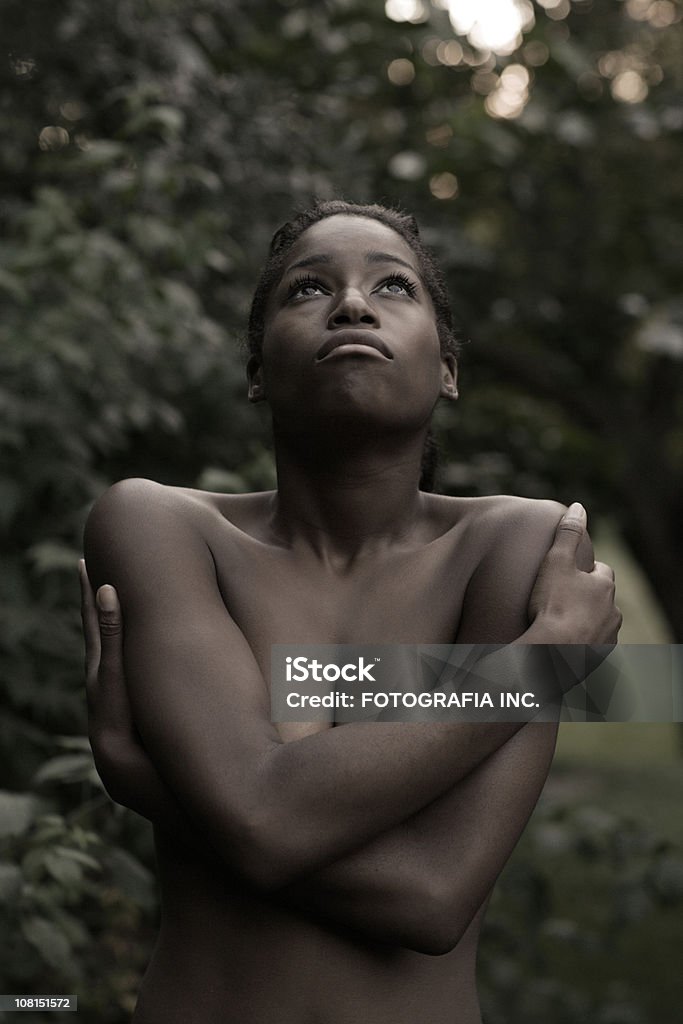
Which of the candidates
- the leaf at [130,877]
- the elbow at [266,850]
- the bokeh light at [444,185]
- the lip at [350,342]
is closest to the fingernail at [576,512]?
the lip at [350,342]

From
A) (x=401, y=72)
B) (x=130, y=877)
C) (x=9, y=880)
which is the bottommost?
(x=130, y=877)

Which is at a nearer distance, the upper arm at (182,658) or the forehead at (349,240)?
the upper arm at (182,658)

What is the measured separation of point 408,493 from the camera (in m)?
2.03

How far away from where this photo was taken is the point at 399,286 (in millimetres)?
1991

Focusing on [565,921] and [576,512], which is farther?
[565,921]

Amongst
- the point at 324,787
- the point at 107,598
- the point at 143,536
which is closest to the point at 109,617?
the point at 107,598

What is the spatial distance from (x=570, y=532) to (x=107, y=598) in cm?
70

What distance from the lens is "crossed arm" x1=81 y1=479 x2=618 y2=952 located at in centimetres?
168

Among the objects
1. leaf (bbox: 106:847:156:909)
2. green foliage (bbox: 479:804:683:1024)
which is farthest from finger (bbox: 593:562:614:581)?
green foliage (bbox: 479:804:683:1024)

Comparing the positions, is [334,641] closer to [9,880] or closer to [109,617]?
[109,617]

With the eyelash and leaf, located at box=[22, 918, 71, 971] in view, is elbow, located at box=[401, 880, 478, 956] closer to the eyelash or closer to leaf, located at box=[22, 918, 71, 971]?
the eyelash

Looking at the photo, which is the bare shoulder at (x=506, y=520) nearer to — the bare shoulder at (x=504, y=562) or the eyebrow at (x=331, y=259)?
the bare shoulder at (x=504, y=562)

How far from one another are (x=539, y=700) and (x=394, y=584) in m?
0.29

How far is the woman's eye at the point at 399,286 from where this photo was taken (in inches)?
77.8
